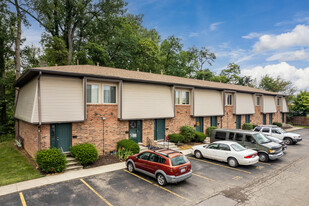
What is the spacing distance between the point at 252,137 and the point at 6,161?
58.8ft

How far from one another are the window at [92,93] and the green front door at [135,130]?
3533 millimetres

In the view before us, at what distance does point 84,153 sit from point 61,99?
393cm

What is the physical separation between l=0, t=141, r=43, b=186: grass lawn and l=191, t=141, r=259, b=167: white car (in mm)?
10717

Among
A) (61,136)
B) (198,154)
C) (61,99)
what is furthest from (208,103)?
(61,136)

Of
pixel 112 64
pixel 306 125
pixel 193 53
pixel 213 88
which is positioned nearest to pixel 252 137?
pixel 213 88

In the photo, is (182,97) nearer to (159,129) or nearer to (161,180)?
(159,129)

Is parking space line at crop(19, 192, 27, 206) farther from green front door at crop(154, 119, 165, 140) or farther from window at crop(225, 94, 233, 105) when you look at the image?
window at crop(225, 94, 233, 105)

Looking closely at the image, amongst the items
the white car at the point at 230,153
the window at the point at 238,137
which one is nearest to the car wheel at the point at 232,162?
the white car at the point at 230,153

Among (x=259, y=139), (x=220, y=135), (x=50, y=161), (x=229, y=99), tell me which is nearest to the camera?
(x=50, y=161)

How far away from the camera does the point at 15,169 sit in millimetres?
10844

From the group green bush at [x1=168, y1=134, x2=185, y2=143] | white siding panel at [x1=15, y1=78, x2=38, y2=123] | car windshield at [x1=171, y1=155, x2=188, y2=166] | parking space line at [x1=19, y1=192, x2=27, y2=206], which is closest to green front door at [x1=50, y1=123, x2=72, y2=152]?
white siding panel at [x1=15, y1=78, x2=38, y2=123]

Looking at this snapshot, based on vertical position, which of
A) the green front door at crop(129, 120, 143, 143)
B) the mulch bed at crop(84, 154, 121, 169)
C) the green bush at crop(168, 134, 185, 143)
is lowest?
the mulch bed at crop(84, 154, 121, 169)

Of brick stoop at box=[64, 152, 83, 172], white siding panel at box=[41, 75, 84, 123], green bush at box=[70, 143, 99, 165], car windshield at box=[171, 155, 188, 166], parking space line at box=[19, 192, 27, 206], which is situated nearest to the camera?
parking space line at box=[19, 192, 27, 206]

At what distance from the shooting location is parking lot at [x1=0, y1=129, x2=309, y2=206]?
739 centimetres
